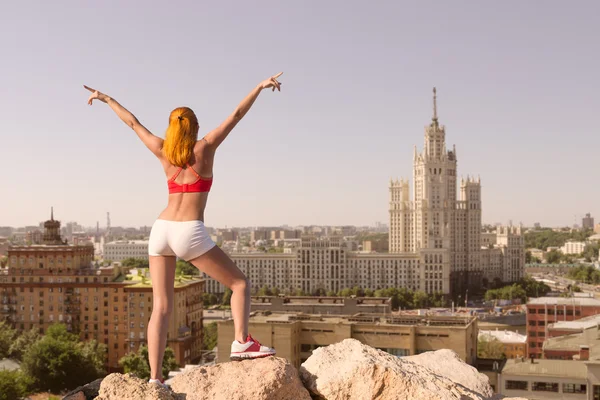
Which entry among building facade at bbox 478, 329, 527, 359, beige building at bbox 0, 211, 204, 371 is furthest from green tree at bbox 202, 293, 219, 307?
building facade at bbox 478, 329, 527, 359

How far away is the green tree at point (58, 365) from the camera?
41.6m

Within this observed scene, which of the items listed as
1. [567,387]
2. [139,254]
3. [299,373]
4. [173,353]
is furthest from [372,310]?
[139,254]

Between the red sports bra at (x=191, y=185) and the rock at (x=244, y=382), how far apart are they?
4.95 feet

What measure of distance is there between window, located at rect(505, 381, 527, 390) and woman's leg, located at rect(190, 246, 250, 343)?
2633 centimetres

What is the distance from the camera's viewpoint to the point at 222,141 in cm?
651

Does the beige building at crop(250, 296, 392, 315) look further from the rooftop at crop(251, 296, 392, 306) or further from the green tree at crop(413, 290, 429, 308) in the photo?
the green tree at crop(413, 290, 429, 308)

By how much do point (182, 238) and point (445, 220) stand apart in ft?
356

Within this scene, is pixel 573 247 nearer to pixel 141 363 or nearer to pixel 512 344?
pixel 512 344

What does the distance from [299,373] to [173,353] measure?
140 ft

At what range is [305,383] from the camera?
6.22 meters

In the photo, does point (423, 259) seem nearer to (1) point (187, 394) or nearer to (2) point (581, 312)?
(2) point (581, 312)

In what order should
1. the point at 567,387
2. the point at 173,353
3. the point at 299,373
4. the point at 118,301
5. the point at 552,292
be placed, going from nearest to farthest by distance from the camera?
the point at 299,373, the point at 567,387, the point at 173,353, the point at 118,301, the point at 552,292

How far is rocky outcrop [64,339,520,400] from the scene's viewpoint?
225 inches

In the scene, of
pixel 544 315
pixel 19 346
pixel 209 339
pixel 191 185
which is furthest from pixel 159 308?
pixel 209 339
